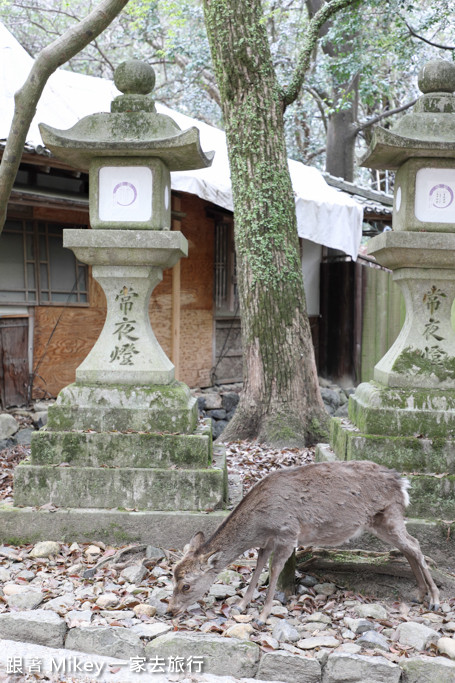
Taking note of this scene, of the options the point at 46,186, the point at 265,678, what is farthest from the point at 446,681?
the point at 46,186

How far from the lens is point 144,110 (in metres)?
4.66

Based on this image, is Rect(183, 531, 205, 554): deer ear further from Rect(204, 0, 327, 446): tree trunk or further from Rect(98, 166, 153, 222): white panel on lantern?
Rect(204, 0, 327, 446): tree trunk

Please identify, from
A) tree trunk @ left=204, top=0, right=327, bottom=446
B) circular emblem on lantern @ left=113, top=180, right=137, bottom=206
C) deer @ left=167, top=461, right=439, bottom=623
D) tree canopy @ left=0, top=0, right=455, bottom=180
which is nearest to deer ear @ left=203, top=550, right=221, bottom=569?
deer @ left=167, top=461, right=439, bottom=623

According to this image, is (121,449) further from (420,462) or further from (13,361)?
(13,361)

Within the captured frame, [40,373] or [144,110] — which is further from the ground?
[144,110]

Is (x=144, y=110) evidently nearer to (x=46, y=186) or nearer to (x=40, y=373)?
(x=46, y=186)

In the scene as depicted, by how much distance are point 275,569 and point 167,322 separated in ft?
22.0

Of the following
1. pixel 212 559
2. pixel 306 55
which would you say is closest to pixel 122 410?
pixel 212 559

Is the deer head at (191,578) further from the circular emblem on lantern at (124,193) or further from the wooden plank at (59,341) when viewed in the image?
the wooden plank at (59,341)

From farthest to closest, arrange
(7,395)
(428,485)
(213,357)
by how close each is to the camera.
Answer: (213,357) < (7,395) < (428,485)

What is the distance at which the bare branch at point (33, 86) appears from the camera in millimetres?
4426

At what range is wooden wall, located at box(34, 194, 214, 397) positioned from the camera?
28.7 ft

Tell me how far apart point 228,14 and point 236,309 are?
518 centimetres

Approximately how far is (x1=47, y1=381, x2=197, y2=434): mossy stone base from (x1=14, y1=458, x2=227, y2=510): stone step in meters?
0.31
